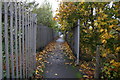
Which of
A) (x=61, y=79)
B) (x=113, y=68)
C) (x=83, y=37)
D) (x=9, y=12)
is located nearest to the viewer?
(x=9, y=12)

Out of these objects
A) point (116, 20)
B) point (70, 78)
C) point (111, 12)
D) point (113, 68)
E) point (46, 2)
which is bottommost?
point (70, 78)

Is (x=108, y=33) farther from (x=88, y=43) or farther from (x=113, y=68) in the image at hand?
(x=88, y=43)

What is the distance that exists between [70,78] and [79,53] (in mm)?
2234

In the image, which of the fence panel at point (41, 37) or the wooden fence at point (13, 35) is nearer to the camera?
the wooden fence at point (13, 35)

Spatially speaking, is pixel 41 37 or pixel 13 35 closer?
pixel 13 35

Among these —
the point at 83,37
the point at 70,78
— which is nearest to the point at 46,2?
the point at 83,37

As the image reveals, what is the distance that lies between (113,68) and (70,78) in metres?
1.34

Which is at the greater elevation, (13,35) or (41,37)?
(13,35)

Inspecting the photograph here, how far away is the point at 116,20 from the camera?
3043 millimetres

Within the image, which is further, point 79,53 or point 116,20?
point 79,53

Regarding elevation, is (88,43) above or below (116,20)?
below

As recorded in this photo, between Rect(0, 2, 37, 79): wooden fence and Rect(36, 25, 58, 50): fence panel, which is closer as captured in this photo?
Rect(0, 2, 37, 79): wooden fence

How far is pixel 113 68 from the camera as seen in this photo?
323 centimetres

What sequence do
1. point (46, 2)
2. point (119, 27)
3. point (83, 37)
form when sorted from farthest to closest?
point (46, 2), point (83, 37), point (119, 27)
